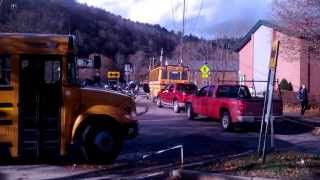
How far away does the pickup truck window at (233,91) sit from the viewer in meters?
24.8

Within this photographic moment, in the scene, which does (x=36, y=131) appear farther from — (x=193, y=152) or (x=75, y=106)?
(x=193, y=152)

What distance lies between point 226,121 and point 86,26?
31.0 metres

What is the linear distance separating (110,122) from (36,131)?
1738mm

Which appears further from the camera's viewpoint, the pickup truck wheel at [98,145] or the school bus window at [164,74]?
the school bus window at [164,74]

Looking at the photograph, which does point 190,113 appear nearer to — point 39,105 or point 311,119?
point 311,119

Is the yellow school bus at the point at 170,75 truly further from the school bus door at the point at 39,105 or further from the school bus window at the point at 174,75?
the school bus door at the point at 39,105

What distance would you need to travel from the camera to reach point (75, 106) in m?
13.9

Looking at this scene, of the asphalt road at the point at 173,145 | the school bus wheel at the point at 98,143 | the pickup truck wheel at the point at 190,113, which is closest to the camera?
the asphalt road at the point at 173,145

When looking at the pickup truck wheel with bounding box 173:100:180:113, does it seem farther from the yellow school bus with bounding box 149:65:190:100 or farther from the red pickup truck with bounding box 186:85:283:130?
the yellow school bus with bounding box 149:65:190:100

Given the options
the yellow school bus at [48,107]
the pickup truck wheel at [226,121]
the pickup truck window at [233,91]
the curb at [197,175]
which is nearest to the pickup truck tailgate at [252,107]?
the pickup truck wheel at [226,121]

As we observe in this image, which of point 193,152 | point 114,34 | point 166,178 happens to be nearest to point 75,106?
point 166,178

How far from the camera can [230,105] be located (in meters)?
23.7

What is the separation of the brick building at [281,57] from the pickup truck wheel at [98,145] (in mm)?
17665

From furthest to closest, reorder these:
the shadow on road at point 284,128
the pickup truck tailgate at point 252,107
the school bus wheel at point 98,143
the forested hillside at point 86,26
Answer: the forested hillside at point 86,26
the shadow on road at point 284,128
the pickup truck tailgate at point 252,107
the school bus wheel at point 98,143
